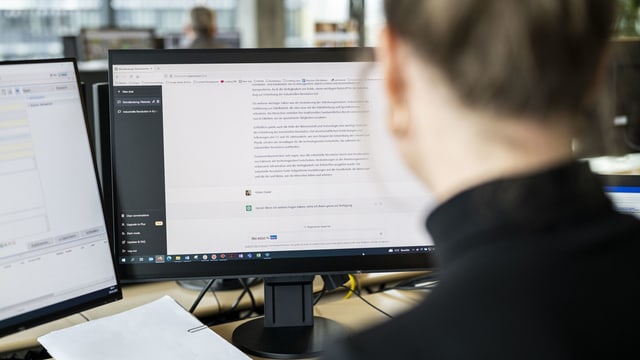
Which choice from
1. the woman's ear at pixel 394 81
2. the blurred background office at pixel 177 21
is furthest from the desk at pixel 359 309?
the blurred background office at pixel 177 21

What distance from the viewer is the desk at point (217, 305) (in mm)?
1268

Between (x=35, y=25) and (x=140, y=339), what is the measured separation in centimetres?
629

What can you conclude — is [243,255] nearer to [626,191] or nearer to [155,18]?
[626,191]

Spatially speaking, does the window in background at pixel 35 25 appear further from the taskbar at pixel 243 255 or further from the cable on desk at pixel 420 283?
the taskbar at pixel 243 255

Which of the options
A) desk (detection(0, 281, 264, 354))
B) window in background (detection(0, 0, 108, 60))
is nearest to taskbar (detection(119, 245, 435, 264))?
desk (detection(0, 281, 264, 354))

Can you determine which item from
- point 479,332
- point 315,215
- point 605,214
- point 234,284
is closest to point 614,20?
point 605,214

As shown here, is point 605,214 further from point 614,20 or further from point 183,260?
point 183,260

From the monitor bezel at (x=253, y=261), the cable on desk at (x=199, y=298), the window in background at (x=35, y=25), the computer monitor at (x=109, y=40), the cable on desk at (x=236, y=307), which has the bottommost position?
the cable on desk at (x=236, y=307)

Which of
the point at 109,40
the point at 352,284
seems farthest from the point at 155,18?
the point at 352,284

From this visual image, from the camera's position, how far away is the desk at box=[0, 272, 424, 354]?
4.16ft

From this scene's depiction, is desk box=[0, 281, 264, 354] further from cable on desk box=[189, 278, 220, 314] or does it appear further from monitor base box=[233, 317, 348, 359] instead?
monitor base box=[233, 317, 348, 359]

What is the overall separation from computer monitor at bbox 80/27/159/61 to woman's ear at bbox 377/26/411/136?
141 inches

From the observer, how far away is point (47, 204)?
43.4 inches

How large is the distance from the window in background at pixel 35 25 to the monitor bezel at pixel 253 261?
19.5 ft
